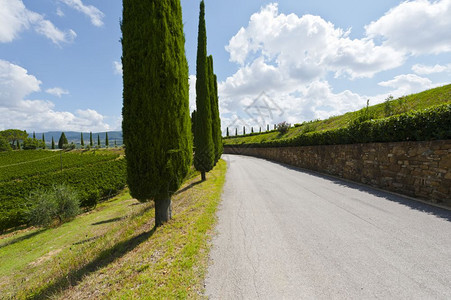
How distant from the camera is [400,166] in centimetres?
715

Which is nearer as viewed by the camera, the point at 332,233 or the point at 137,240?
the point at 332,233

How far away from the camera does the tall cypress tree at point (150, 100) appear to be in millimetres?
4551

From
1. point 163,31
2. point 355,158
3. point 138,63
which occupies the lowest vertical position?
point 355,158

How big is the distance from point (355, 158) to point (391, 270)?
8.27 metres

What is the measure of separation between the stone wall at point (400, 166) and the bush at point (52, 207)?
17.0m

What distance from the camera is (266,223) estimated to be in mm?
4875

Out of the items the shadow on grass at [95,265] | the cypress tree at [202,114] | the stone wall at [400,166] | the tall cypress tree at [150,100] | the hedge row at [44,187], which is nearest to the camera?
the shadow on grass at [95,265]

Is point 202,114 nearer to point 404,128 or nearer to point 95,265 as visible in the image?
point 95,265

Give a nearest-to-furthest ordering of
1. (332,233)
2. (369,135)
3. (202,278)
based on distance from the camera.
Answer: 1. (202,278)
2. (332,233)
3. (369,135)

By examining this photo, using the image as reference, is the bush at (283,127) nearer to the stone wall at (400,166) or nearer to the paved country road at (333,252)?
the stone wall at (400,166)

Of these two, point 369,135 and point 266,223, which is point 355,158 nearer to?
point 369,135

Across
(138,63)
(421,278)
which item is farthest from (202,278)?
(138,63)

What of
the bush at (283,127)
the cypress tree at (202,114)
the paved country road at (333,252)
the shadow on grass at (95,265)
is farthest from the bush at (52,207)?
the bush at (283,127)

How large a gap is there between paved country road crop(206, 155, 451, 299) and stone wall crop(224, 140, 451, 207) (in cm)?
87
